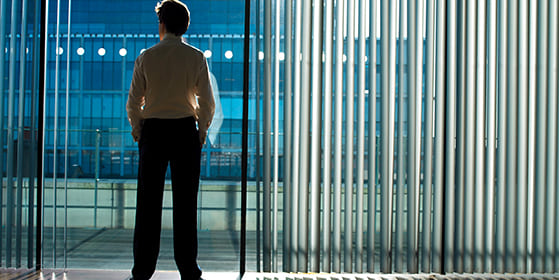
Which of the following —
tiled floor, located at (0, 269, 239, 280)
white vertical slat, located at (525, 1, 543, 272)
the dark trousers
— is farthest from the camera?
white vertical slat, located at (525, 1, 543, 272)

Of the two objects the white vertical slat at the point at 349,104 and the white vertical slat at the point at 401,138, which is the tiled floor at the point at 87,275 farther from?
the white vertical slat at the point at 401,138

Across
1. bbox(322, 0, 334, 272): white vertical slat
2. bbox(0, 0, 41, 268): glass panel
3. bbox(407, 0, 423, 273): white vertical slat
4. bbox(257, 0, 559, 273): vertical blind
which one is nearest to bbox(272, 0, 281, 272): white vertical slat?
bbox(257, 0, 559, 273): vertical blind

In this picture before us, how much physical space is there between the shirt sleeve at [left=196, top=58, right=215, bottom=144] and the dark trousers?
3 centimetres

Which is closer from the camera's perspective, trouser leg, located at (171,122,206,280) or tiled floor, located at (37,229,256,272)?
trouser leg, located at (171,122,206,280)

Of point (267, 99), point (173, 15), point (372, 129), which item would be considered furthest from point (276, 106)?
point (173, 15)

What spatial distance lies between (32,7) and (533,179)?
2.43 metres

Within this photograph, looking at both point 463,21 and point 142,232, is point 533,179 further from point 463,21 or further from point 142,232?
point 142,232

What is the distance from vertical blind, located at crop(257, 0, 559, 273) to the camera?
1.54 metres

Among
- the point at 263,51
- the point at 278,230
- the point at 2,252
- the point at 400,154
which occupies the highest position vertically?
the point at 263,51

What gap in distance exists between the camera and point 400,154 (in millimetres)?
1555

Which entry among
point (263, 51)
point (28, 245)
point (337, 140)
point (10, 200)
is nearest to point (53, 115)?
point (10, 200)

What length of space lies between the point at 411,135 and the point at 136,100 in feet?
3.80

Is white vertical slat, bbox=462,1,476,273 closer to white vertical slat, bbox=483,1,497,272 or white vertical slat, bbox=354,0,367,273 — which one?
white vertical slat, bbox=483,1,497,272

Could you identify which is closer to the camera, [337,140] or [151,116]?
[151,116]
